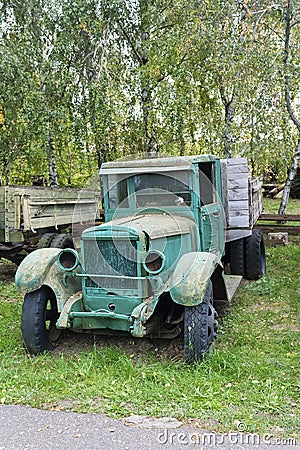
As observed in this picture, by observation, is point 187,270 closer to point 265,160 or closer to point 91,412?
point 91,412

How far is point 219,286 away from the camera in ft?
19.0

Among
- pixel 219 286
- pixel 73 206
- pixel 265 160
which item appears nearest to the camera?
pixel 219 286

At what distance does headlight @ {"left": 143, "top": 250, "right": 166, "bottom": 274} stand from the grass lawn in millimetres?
872

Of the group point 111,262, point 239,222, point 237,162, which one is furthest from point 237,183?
point 111,262

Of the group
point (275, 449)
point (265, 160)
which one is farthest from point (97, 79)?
point (275, 449)

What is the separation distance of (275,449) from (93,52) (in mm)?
10349

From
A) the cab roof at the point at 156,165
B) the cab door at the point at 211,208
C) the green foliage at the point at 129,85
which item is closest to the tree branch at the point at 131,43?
the green foliage at the point at 129,85

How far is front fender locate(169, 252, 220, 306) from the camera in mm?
4676

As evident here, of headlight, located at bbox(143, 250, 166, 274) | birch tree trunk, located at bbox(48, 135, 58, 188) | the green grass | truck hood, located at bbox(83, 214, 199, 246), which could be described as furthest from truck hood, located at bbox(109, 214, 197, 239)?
birch tree trunk, located at bbox(48, 135, 58, 188)

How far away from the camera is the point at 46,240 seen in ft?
29.5

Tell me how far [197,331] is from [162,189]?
190 centimetres

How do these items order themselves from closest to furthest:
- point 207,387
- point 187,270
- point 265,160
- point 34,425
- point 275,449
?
1. point 275,449
2. point 34,425
3. point 207,387
4. point 187,270
5. point 265,160

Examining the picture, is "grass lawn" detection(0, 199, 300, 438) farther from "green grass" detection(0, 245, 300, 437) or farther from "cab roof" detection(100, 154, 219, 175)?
"cab roof" detection(100, 154, 219, 175)

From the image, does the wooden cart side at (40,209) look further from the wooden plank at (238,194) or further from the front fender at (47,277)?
the front fender at (47,277)
